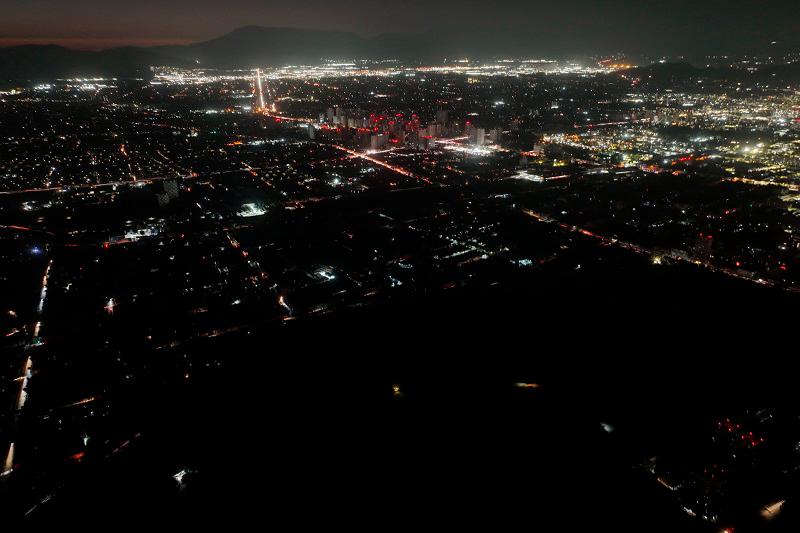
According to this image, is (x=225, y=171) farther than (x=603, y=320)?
Yes

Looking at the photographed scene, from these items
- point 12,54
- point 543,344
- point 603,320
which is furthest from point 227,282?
point 12,54

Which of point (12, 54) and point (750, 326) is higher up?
point (12, 54)

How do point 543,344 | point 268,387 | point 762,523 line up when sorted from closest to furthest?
point 762,523
point 268,387
point 543,344

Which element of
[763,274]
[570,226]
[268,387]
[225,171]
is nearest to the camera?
[268,387]

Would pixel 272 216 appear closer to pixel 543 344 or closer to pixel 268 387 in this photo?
pixel 268 387

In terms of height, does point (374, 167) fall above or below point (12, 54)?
below

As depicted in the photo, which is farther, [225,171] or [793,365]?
[225,171]

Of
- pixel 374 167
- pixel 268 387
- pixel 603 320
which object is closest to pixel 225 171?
pixel 374 167

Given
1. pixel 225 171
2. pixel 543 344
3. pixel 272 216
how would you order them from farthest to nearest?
pixel 225 171
pixel 272 216
pixel 543 344

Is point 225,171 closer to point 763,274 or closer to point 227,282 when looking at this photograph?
point 227,282
